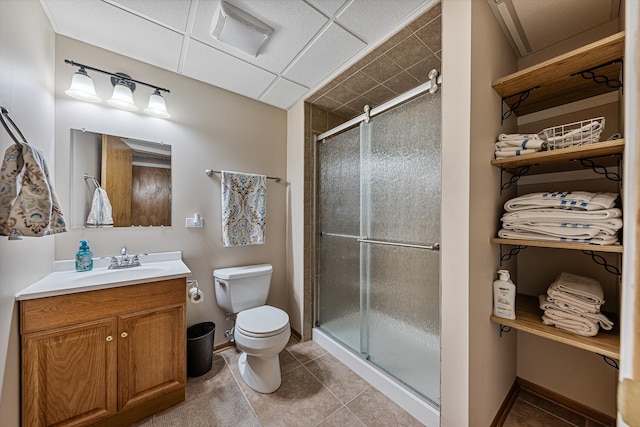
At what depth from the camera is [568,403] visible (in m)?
1.43

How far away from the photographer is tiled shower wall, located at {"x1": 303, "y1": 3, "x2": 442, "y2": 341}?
57.1 inches

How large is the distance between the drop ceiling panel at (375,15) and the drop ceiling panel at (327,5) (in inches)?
1.9

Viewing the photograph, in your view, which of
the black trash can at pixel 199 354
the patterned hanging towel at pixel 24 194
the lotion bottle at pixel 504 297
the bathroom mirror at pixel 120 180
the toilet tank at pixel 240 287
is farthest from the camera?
the toilet tank at pixel 240 287

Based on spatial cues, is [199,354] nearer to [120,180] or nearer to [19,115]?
[120,180]

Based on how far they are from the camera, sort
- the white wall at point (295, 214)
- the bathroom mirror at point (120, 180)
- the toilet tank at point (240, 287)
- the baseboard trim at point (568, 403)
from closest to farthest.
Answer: the baseboard trim at point (568, 403), the bathroom mirror at point (120, 180), the toilet tank at point (240, 287), the white wall at point (295, 214)

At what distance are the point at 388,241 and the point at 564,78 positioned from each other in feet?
3.94

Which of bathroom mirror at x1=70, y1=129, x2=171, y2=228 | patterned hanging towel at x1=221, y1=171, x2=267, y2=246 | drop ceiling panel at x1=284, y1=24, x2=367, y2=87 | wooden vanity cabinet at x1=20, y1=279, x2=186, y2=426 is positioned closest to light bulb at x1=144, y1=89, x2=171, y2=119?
bathroom mirror at x1=70, y1=129, x2=171, y2=228

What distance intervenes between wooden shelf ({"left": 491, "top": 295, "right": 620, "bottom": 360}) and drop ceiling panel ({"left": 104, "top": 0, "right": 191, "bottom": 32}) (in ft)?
7.55

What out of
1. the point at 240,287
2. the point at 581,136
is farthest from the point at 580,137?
→ the point at 240,287

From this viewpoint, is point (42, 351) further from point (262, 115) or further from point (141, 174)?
point (262, 115)

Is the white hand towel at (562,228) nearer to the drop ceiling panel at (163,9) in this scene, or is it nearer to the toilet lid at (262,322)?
the toilet lid at (262,322)

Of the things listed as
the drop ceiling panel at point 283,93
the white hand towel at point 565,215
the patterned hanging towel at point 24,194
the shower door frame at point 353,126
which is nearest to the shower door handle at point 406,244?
the shower door frame at point 353,126

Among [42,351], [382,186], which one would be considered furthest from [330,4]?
[42,351]

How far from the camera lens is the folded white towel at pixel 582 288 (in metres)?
1.10
